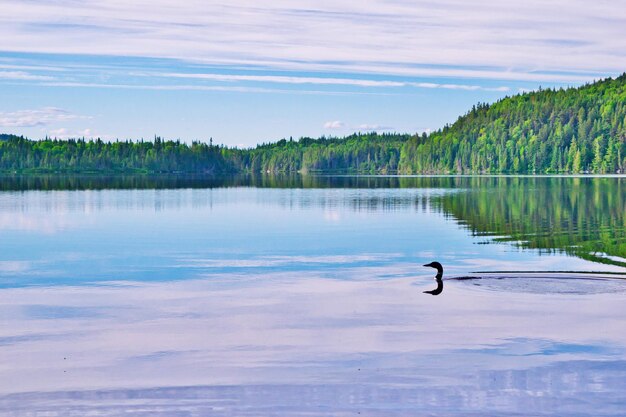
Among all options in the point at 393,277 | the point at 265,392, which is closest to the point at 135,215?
the point at 393,277

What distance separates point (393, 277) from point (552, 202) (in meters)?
57.7

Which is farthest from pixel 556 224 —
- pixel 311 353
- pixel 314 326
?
pixel 311 353

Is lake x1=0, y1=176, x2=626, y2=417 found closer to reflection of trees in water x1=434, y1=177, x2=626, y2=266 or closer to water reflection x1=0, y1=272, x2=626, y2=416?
water reflection x1=0, y1=272, x2=626, y2=416

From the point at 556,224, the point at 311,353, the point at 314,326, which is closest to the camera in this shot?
the point at 311,353

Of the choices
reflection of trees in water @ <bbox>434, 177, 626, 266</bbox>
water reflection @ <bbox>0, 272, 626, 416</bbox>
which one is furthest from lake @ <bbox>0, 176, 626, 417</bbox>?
reflection of trees in water @ <bbox>434, 177, 626, 266</bbox>

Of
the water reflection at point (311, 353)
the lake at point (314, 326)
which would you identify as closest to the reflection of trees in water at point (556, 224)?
the lake at point (314, 326)

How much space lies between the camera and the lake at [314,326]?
16.1m

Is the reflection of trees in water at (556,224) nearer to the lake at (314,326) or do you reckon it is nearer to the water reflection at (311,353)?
the lake at (314,326)

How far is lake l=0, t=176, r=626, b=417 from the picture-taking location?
16.1 meters

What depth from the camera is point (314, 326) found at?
23.1m

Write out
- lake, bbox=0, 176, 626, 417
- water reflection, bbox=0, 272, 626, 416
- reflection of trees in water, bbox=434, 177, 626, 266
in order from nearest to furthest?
water reflection, bbox=0, 272, 626, 416 → lake, bbox=0, 176, 626, 417 → reflection of trees in water, bbox=434, 177, 626, 266

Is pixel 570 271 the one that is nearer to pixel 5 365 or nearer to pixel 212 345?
pixel 212 345

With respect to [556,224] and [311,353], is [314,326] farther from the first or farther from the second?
[556,224]

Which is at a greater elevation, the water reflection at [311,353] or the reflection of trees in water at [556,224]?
the reflection of trees in water at [556,224]
